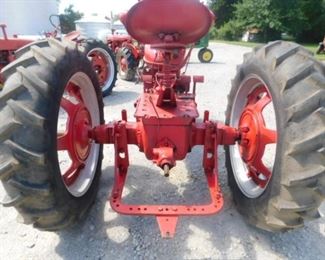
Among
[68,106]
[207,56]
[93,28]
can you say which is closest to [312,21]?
[207,56]

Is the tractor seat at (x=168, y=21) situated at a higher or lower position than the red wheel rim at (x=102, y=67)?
higher

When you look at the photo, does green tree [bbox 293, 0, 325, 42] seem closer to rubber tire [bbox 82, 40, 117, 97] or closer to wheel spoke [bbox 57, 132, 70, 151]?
rubber tire [bbox 82, 40, 117, 97]

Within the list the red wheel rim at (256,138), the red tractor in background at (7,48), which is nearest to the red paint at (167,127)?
the red wheel rim at (256,138)

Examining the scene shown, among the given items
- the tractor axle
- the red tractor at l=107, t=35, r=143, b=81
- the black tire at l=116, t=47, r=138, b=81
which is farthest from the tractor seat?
the black tire at l=116, t=47, r=138, b=81

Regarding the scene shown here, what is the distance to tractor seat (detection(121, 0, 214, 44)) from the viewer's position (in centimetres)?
200

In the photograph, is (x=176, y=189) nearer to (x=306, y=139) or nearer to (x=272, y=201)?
(x=272, y=201)

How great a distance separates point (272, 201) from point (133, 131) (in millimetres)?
1140

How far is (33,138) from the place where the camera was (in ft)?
5.93

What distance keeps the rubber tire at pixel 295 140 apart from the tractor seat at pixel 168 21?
54 centimetres

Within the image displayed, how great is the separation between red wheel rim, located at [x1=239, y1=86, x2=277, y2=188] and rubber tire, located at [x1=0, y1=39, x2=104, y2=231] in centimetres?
145

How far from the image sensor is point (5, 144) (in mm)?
1782

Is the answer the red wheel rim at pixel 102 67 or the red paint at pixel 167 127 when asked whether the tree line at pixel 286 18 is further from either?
the red paint at pixel 167 127

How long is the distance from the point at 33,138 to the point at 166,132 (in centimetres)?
97

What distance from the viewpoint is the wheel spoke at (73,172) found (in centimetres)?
259
